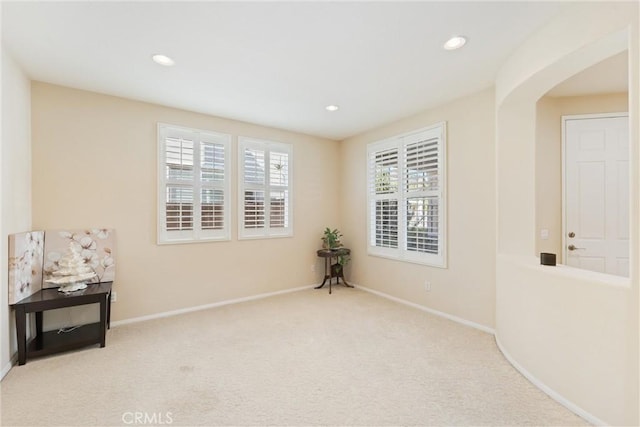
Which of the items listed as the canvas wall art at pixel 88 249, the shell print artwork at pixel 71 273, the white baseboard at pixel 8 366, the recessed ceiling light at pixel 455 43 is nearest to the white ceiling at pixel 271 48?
the recessed ceiling light at pixel 455 43

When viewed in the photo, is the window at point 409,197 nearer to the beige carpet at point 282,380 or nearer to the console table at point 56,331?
the beige carpet at point 282,380

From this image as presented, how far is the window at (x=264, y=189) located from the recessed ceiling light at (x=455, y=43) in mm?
2935

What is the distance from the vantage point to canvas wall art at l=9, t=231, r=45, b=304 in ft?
7.98

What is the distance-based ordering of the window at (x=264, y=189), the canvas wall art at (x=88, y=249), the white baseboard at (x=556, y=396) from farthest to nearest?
the window at (x=264, y=189)
the canvas wall art at (x=88, y=249)
the white baseboard at (x=556, y=396)

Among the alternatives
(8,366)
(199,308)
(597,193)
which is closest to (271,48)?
(199,308)

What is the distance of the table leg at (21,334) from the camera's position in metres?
2.43

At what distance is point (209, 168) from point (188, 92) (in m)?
1.08

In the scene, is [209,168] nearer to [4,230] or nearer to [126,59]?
[126,59]

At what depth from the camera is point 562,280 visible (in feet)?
6.61

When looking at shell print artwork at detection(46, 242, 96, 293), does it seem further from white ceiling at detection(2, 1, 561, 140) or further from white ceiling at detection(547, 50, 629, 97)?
white ceiling at detection(547, 50, 629, 97)

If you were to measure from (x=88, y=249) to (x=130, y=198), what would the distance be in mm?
712

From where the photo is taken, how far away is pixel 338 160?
5.43 m

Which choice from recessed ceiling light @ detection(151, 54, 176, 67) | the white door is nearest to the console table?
recessed ceiling light @ detection(151, 54, 176, 67)

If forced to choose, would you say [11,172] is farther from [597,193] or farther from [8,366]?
[597,193]
